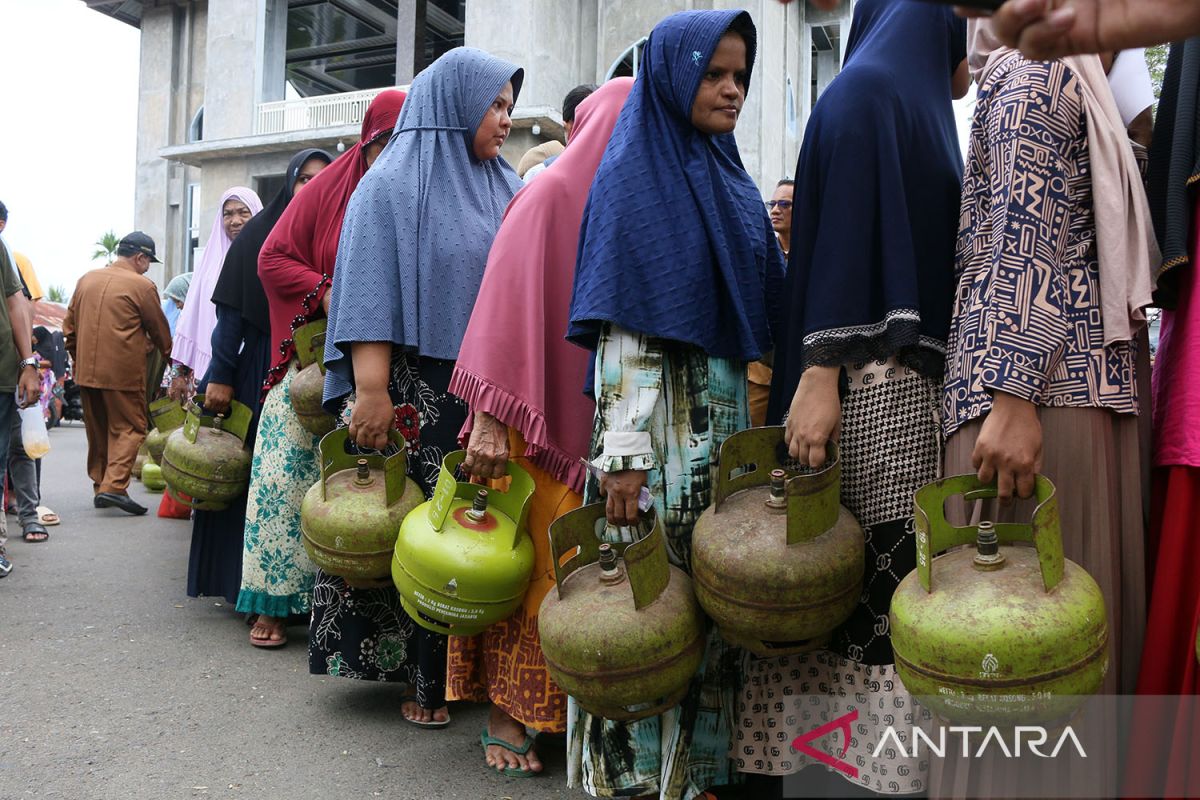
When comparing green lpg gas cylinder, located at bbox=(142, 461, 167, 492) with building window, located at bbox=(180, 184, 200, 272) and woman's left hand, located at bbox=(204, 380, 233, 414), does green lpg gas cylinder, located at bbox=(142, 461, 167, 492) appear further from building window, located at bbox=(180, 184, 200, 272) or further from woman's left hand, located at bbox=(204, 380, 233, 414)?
building window, located at bbox=(180, 184, 200, 272)

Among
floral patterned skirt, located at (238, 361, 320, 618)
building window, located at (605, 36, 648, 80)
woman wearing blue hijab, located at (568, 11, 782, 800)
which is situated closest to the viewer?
woman wearing blue hijab, located at (568, 11, 782, 800)

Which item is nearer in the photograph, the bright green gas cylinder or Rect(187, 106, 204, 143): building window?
the bright green gas cylinder

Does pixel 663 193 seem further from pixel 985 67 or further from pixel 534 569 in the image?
pixel 534 569

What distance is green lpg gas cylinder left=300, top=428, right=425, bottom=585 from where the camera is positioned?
3.10 metres

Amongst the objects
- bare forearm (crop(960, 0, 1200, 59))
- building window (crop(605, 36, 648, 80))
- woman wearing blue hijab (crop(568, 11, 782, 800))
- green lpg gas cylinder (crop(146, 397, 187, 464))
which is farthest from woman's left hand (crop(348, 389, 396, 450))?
building window (crop(605, 36, 648, 80))

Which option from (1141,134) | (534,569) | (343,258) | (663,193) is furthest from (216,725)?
(1141,134)

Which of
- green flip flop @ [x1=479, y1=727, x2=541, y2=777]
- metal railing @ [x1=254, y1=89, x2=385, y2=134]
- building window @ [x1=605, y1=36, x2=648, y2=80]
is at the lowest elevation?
green flip flop @ [x1=479, y1=727, x2=541, y2=777]

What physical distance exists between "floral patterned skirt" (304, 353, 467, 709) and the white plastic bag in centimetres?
420

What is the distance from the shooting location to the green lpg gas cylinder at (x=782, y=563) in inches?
82.4

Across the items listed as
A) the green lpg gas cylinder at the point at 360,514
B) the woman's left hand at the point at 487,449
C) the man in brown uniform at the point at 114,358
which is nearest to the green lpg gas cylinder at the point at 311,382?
the green lpg gas cylinder at the point at 360,514

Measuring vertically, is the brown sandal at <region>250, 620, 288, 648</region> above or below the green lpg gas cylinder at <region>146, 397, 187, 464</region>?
below

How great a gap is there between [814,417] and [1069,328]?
546 mm

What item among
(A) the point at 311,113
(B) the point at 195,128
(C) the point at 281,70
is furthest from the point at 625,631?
(B) the point at 195,128

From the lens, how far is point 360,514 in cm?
311
